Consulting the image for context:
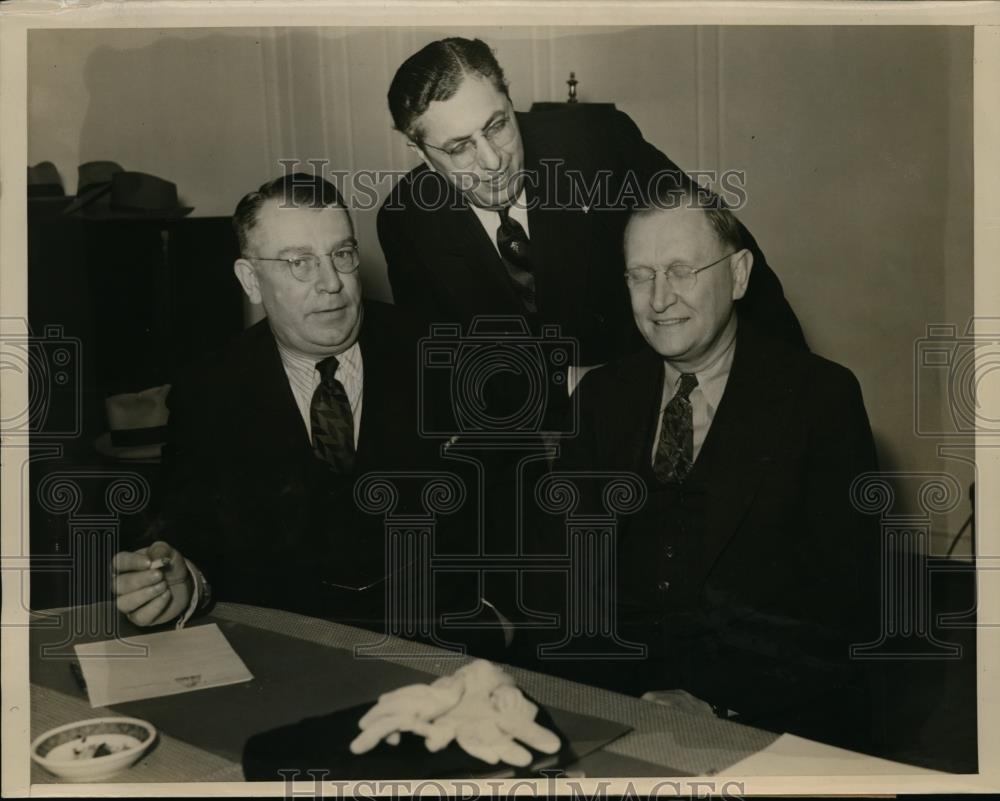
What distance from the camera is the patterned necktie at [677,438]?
5.75 feet

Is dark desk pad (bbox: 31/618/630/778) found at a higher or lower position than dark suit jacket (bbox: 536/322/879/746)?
lower

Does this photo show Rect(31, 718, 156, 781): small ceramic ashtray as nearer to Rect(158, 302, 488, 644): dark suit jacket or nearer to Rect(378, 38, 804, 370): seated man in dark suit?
Rect(158, 302, 488, 644): dark suit jacket

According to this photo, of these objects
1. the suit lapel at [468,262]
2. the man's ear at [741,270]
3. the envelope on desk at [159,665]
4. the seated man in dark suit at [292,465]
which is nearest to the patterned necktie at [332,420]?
the seated man in dark suit at [292,465]

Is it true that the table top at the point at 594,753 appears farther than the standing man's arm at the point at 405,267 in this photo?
No

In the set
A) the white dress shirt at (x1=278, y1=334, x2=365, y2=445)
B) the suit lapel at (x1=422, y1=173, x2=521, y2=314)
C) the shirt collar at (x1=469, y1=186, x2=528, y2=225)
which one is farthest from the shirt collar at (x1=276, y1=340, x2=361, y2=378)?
the shirt collar at (x1=469, y1=186, x2=528, y2=225)

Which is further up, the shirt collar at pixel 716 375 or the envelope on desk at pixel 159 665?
the shirt collar at pixel 716 375

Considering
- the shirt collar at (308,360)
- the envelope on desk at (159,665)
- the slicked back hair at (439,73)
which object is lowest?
the envelope on desk at (159,665)

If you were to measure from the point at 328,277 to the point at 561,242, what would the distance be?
1.33 feet

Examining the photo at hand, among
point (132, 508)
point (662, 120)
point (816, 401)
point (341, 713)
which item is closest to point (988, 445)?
point (816, 401)

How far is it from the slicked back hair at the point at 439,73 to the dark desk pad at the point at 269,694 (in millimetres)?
940

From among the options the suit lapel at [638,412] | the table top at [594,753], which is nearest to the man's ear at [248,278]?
the table top at [594,753]

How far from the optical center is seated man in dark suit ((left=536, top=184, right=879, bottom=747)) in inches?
68.2

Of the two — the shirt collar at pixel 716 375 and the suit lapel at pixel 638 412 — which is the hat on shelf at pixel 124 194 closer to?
the suit lapel at pixel 638 412

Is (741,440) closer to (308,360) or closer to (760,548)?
(760,548)
